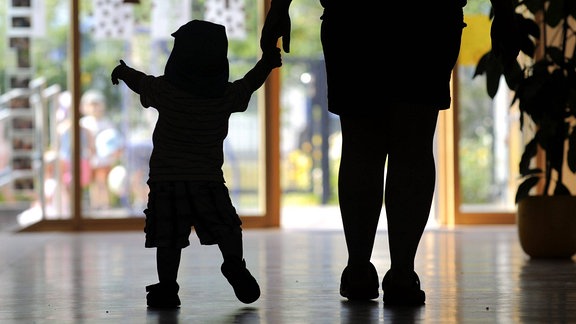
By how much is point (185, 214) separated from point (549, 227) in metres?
2.19

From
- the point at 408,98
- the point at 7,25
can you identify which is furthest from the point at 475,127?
the point at 408,98

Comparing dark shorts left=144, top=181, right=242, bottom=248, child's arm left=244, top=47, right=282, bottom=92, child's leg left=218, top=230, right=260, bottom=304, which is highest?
child's arm left=244, top=47, right=282, bottom=92

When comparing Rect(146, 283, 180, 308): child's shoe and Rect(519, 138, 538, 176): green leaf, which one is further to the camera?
Rect(519, 138, 538, 176): green leaf

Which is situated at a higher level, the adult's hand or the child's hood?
the adult's hand

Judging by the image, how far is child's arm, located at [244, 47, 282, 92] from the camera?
2.81m

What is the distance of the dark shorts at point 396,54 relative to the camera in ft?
A: 8.88

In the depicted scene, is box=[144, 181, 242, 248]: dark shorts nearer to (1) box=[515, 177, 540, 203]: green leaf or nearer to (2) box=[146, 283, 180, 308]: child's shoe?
(2) box=[146, 283, 180, 308]: child's shoe

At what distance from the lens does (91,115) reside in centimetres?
735

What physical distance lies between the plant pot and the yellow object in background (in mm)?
2919

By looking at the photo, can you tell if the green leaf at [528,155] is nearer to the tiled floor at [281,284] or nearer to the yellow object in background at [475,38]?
the tiled floor at [281,284]

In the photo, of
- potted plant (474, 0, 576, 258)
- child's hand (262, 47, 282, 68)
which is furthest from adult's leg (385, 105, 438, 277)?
potted plant (474, 0, 576, 258)

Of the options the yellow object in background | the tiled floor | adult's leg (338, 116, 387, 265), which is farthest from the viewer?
the yellow object in background

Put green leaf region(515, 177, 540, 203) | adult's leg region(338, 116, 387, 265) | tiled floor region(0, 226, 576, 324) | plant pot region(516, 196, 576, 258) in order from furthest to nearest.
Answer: green leaf region(515, 177, 540, 203), plant pot region(516, 196, 576, 258), adult's leg region(338, 116, 387, 265), tiled floor region(0, 226, 576, 324)

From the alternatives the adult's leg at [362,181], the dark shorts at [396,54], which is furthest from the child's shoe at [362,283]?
the dark shorts at [396,54]
